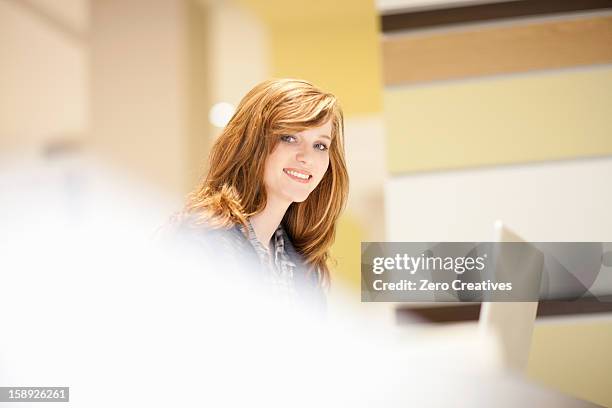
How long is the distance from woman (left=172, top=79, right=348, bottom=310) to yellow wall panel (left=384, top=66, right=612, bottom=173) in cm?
43

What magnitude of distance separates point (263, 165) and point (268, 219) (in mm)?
133

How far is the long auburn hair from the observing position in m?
1.83

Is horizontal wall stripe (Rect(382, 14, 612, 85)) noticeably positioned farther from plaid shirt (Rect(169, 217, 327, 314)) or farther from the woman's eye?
plaid shirt (Rect(169, 217, 327, 314))

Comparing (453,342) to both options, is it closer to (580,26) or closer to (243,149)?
(243,149)

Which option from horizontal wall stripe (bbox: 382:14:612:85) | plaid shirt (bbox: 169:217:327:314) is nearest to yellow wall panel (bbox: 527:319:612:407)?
plaid shirt (bbox: 169:217:327:314)

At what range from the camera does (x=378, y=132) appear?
226 cm

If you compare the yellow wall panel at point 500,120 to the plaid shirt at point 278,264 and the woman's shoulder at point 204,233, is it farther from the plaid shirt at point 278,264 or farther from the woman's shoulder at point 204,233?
the woman's shoulder at point 204,233

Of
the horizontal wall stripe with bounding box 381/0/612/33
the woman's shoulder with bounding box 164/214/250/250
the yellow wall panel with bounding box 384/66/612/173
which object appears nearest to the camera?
the woman's shoulder with bounding box 164/214/250/250

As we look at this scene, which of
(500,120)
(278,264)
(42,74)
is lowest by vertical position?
(278,264)

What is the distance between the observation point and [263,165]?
1.86m

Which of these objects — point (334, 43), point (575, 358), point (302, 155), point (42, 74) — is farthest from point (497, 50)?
point (42, 74)

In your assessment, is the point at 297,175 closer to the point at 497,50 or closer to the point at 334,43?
the point at 334,43

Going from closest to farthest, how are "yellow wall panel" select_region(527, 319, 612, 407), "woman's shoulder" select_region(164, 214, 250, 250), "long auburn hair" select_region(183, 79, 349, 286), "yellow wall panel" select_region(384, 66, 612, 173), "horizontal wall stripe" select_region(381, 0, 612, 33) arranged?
"woman's shoulder" select_region(164, 214, 250, 250) → "long auburn hair" select_region(183, 79, 349, 286) → "yellow wall panel" select_region(527, 319, 612, 407) → "yellow wall panel" select_region(384, 66, 612, 173) → "horizontal wall stripe" select_region(381, 0, 612, 33)

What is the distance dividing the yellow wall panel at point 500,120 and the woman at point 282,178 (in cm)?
43
